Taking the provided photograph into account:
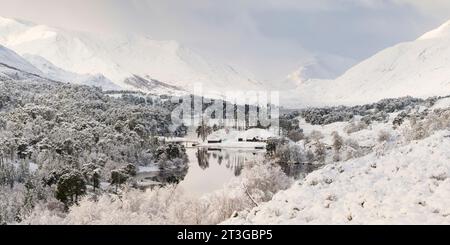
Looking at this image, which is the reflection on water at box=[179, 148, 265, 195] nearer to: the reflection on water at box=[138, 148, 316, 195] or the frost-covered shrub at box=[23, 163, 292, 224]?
the reflection on water at box=[138, 148, 316, 195]

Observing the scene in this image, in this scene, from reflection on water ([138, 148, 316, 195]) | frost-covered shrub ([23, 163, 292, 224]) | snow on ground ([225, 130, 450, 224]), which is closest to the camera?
snow on ground ([225, 130, 450, 224])

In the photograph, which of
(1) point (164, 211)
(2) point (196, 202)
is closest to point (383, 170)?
(2) point (196, 202)

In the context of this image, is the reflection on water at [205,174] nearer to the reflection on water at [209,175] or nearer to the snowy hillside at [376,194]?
the reflection on water at [209,175]

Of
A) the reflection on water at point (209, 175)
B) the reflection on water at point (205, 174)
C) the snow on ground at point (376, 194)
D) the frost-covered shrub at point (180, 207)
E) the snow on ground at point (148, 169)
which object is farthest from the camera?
the snow on ground at point (148, 169)

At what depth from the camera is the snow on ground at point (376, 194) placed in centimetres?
2411

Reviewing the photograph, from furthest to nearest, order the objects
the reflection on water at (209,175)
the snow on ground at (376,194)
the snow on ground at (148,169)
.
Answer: the snow on ground at (148,169) < the reflection on water at (209,175) < the snow on ground at (376,194)

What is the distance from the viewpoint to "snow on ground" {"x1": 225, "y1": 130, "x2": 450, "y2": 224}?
2411 cm

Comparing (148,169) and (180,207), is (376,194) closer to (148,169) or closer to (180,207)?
(180,207)

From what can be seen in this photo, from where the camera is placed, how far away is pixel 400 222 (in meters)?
22.4

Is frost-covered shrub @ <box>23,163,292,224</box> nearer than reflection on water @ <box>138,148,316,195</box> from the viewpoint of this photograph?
Yes

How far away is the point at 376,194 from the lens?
27312mm

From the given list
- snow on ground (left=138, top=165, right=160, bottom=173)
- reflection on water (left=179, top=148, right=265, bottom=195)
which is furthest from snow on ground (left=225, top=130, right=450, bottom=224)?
snow on ground (left=138, top=165, right=160, bottom=173)

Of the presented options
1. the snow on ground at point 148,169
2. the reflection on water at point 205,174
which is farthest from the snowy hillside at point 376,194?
the snow on ground at point 148,169

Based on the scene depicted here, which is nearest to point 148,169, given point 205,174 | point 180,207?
point 205,174
